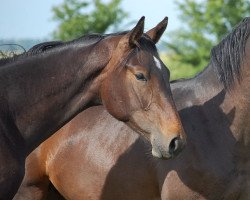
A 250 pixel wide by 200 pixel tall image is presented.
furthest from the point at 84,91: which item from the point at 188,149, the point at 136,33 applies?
the point at 188,149

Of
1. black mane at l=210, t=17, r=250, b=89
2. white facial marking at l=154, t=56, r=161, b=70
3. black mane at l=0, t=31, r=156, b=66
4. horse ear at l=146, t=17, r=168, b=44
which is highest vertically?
black mane at l=0, t=31, r=156, b=66

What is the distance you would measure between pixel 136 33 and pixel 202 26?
1783cm

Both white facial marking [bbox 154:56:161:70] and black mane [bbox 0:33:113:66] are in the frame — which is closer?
white facial marking [bbox 154:56:161:70]

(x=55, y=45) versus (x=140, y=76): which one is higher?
(x=55, y=45)

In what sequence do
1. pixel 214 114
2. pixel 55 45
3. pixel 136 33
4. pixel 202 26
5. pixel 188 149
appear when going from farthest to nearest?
pixel 202 26 < pixel 214 114 < pixel 188 149 < pixel 55 45 < pixel 136 33

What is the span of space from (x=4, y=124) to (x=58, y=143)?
1491 mm

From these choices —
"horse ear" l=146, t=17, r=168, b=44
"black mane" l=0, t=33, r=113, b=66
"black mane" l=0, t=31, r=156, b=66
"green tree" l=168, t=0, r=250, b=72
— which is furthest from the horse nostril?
"green tree" l=168, t=0, r=250, b=72

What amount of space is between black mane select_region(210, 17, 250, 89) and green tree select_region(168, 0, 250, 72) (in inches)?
627

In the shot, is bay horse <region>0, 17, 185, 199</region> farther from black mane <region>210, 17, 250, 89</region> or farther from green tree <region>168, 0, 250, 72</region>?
green tree <region>168, 0, 250, 72</region>

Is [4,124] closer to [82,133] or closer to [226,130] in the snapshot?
[82,133]

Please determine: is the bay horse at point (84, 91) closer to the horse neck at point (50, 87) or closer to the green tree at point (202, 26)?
the horse neck at point (50, 87)

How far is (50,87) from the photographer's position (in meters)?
4.90

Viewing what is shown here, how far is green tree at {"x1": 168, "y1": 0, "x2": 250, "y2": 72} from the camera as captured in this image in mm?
21344

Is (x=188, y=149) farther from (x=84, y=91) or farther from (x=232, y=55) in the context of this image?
(x=84, y=91)
